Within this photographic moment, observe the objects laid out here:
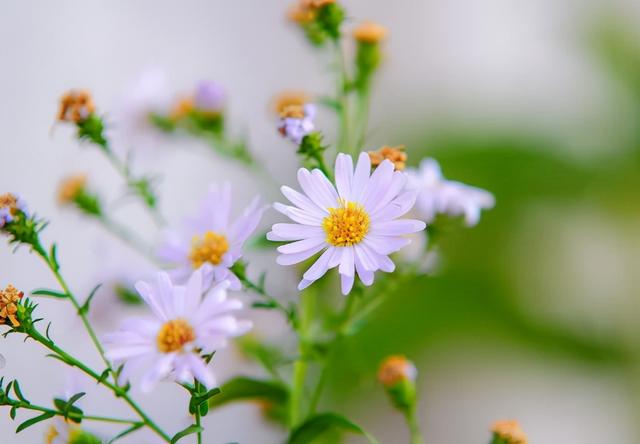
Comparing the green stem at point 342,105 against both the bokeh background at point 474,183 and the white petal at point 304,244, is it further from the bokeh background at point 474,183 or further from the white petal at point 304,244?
the bokeh background at point 474,183

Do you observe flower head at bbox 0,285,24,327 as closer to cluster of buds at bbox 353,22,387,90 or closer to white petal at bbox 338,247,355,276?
white petal at bbox 338,247,355,276

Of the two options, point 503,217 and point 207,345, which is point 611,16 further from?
point 207,345

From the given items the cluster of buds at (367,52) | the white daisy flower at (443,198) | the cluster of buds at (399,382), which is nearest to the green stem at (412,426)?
the cluster of buds at (399,382)

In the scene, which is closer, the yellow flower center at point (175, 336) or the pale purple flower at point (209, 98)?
the yellow flower center at point (175, 336)

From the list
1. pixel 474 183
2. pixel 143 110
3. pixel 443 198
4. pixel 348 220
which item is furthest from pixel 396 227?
pixel 474 183

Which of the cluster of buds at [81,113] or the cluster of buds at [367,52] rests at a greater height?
the cluster of buds at [367,52]

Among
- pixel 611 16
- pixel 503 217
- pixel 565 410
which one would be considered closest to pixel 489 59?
pixel 611 16
